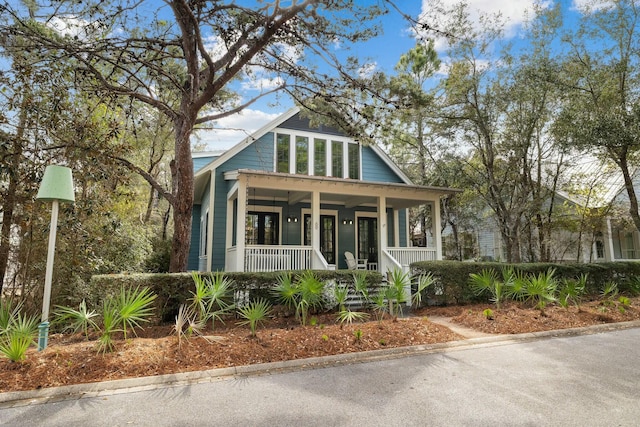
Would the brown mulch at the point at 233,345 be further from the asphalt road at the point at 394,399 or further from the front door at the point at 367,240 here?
the front door at the point at 367,240

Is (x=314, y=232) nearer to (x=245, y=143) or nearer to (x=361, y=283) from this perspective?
(x=361, y=283)

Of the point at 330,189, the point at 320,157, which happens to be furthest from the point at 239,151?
the point at 330,189

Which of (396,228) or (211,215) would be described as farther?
(396,228)

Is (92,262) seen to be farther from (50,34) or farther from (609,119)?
(609,119)

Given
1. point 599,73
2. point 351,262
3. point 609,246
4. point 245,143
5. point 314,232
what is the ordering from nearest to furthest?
point 314,232 < point 599,73 < point 245,143 < point 351,262 < point 609,246

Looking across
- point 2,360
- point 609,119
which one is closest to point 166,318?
point 2,360

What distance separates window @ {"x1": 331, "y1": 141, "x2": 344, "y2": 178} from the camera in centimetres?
1353

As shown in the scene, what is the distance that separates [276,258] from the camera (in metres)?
9.85

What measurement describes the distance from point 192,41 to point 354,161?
26.5ft

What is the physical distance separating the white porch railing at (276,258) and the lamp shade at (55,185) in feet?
17.1

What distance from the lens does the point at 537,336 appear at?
19.4ft

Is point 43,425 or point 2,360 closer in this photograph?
point 43,425

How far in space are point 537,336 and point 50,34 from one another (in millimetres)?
12289

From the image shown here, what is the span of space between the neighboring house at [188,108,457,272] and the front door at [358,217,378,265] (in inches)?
1.6
